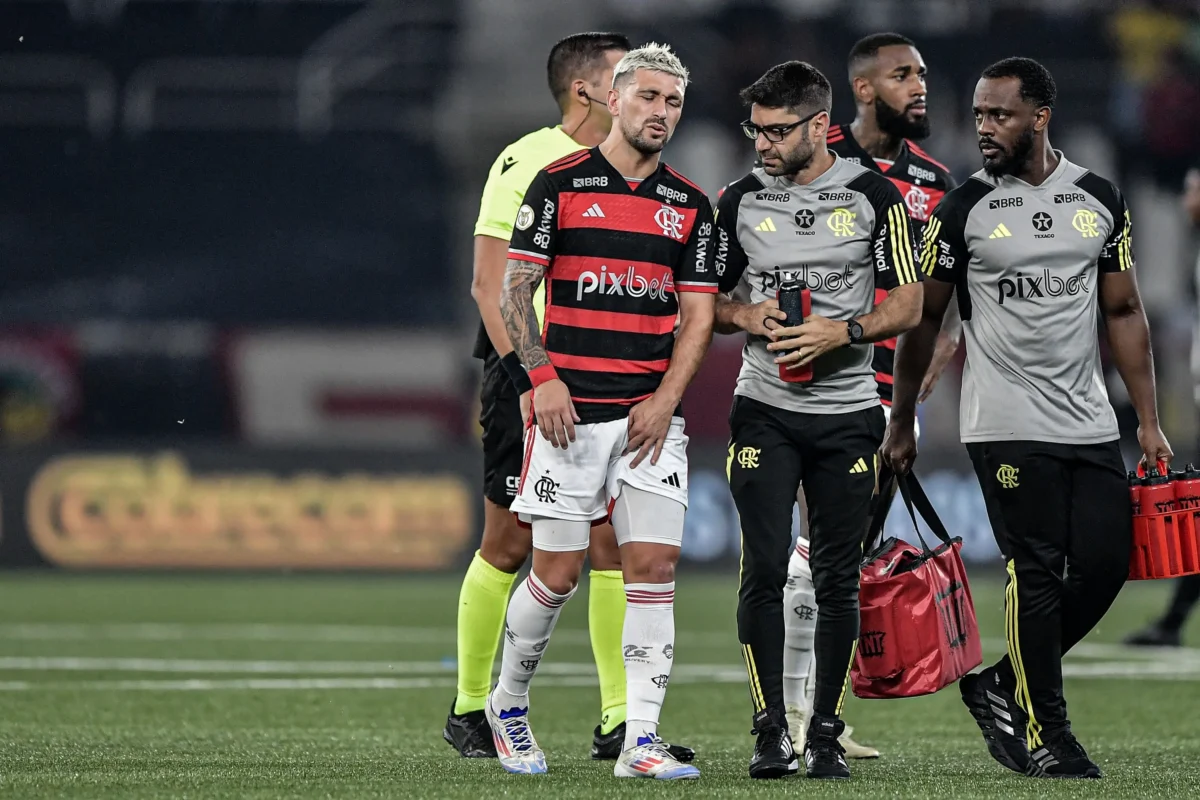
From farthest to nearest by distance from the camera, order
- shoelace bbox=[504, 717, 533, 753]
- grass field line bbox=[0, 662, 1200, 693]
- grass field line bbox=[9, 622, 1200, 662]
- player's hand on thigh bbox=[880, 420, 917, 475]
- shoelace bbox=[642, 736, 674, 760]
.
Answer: grass field line bbox=[9, 622, 1200, 662] → grass field line bbox=[0, 662, 1200, 693] → player's hand on thigh bbox=[880, 420, 917, 475] → shoelace bbox=[504, 717, 533, 753] → shoelace bbox=[642, 736, 674, 760]

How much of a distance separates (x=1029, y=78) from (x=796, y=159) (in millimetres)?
764

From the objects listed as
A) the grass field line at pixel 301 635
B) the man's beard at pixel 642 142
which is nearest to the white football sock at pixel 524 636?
the man's beard at pixel 642 142

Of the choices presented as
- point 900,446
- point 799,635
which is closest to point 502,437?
point 799,635

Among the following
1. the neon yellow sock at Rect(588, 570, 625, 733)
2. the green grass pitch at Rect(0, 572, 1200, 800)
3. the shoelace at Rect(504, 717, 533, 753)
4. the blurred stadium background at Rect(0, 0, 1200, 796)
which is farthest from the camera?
the blurred stadium background at Rect(0, 0, 1200, 796)

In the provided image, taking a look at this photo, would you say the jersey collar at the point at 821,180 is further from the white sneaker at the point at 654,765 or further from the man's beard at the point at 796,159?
the white sneaker at the point at 654,765

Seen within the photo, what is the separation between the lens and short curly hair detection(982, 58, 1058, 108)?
555cm

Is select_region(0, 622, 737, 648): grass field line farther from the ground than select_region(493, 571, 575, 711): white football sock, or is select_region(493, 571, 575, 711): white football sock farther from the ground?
select_region(493, 571, 575, 711): white football sock

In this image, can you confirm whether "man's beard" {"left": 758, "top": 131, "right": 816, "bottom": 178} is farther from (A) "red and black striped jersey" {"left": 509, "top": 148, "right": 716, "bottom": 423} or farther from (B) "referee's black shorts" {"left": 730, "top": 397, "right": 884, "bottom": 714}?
(B) "referee's black shorts" {"left": 730, "top": 397, "right": 884, "bottom": 714}

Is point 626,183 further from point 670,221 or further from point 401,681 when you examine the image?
point 401,681

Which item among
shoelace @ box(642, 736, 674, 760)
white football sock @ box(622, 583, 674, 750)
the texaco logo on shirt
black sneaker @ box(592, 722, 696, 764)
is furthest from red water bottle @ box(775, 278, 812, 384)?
black sneaker @ box(592, 722, 696, 764)

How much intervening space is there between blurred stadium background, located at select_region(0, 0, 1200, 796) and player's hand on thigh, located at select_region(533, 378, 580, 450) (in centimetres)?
1135

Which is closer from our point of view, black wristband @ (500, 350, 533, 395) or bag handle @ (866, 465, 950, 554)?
black wristband @ (500, 350, 533, 395)

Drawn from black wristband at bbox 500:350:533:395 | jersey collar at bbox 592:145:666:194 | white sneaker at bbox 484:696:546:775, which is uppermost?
jersey collar at bbox 592:145:666:194

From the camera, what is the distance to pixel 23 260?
20984 mm
